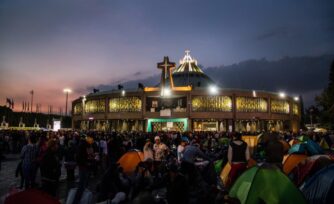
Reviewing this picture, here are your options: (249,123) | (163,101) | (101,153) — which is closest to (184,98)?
(163,101)

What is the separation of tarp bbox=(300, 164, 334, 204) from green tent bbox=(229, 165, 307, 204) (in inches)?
24.0

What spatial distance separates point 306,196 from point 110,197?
4.93 metres

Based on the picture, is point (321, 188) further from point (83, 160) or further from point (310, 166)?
point (83, 160)

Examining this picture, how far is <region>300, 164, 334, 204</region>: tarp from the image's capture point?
22.9 ft

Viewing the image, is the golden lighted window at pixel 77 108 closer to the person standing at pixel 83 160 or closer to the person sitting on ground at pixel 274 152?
the person standing at pixel 83 160

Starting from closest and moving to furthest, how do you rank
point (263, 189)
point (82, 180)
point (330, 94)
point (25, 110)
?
point (263, 189) < point (82, 180) < point (330, 94) < point (25, 110)

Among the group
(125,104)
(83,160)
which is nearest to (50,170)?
(83,160)

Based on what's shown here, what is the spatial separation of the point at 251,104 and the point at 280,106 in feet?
31.3

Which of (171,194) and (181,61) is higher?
(181,61)

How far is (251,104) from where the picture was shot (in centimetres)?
5997

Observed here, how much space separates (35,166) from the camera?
10055 mm

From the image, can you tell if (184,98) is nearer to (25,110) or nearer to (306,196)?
(306,196)

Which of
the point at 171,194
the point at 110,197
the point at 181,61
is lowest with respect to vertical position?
the point at 110,197

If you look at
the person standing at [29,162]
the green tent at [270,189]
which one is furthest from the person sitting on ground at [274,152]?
the person standing at [29,162]
